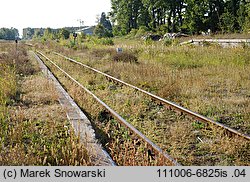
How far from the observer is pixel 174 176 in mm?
3600

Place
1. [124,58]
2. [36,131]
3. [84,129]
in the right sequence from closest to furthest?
[84,129] < [36,131] < [124,58]

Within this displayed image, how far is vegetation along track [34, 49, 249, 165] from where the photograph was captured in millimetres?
5113

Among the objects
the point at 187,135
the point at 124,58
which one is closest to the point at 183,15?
the point at 124,58

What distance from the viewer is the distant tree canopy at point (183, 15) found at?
44.0 m

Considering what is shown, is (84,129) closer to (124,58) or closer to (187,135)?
(187,135)

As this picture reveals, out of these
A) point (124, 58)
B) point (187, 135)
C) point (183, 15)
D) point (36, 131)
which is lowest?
point (187, 135)

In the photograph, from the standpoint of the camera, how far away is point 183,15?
188 feet

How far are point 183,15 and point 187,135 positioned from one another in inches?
2113

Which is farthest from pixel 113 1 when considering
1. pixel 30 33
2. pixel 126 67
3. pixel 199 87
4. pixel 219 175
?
pixel 30 33

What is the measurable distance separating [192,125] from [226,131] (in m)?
0.88

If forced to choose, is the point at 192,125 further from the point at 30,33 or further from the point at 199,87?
the point at 30,33

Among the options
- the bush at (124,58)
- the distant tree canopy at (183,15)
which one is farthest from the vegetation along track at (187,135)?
the distant tree canopy at (183,15)

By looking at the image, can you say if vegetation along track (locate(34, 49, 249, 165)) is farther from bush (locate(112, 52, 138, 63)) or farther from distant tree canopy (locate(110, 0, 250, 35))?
distant tree canopy (locate(110, 0, 250, 35))

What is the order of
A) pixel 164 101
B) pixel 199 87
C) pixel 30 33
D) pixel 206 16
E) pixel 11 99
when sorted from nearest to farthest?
pixel 164 101 → pixel 11 99 → pixel 199 87 → pixel 206 16 → pixel 30 33
